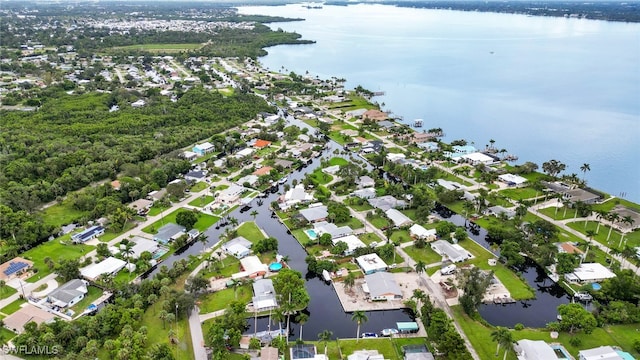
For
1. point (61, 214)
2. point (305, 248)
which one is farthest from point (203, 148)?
point (305, 248)

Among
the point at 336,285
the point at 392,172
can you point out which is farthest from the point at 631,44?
the point at 336,285

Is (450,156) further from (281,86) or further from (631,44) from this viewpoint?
(631,44)

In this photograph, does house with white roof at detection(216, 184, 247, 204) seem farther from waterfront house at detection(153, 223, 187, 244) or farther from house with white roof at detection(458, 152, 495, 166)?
house with white roof at detection(458, 152, 495, 166)

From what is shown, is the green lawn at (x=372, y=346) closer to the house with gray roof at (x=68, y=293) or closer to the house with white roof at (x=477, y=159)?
the house with gray roof at (x=68, y=293)

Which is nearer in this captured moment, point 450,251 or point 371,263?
point 371,263

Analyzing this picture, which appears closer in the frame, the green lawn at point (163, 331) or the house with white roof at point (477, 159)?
the green lawn at point (163, 331)

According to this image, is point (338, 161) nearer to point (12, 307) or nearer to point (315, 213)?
point (315, 213)

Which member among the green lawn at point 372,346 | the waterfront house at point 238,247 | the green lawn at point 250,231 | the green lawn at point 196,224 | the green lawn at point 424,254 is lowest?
the green lawn at point 196,224

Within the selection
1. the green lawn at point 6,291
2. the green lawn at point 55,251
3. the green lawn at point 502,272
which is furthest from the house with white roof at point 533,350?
the green lawn at point 6,291
